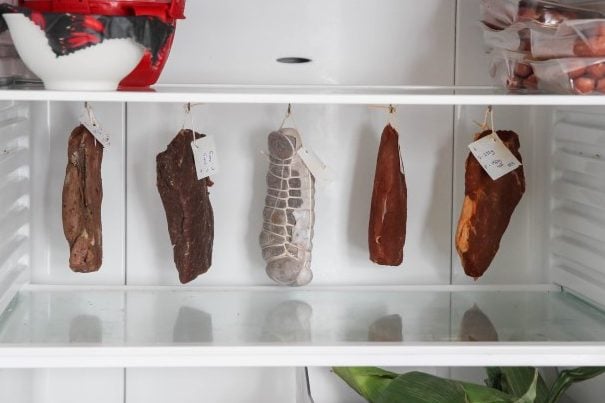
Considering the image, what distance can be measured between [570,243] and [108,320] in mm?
752

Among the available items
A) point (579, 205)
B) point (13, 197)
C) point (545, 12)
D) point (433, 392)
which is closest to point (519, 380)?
point (433, 392)

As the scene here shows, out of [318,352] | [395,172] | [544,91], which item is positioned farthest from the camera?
[395,172]

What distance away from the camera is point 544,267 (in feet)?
5.67

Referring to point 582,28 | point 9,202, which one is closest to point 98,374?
point 9,202

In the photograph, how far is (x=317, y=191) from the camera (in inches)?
66.8

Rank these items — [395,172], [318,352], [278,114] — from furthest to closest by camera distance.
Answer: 1. [278,114]
2. [395,172]
3. [318,352]

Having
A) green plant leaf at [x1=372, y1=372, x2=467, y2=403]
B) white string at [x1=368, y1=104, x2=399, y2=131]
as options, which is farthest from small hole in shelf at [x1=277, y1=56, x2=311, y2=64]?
green plant leaf at [x1=372, y1=372, x2=467, y2=403]

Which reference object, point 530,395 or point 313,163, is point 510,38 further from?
point 530,395

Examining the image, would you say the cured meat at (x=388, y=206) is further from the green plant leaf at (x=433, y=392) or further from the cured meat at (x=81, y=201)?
the cured meat at (x=81, y=201)

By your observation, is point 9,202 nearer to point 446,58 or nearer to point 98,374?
point 98,374

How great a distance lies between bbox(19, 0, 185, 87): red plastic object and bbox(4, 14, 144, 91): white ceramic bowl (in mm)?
40

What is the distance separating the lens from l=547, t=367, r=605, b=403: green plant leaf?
151 cm

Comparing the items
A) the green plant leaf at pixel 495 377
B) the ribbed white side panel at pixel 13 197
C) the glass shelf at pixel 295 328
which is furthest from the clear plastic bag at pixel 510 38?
the ribbed white side panel at pixel 13 197

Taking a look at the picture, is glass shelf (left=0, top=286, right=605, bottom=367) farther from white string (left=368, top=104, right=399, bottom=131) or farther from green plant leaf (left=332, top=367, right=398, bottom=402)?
white string (left=368, top=104, right=399, bottom=131)
